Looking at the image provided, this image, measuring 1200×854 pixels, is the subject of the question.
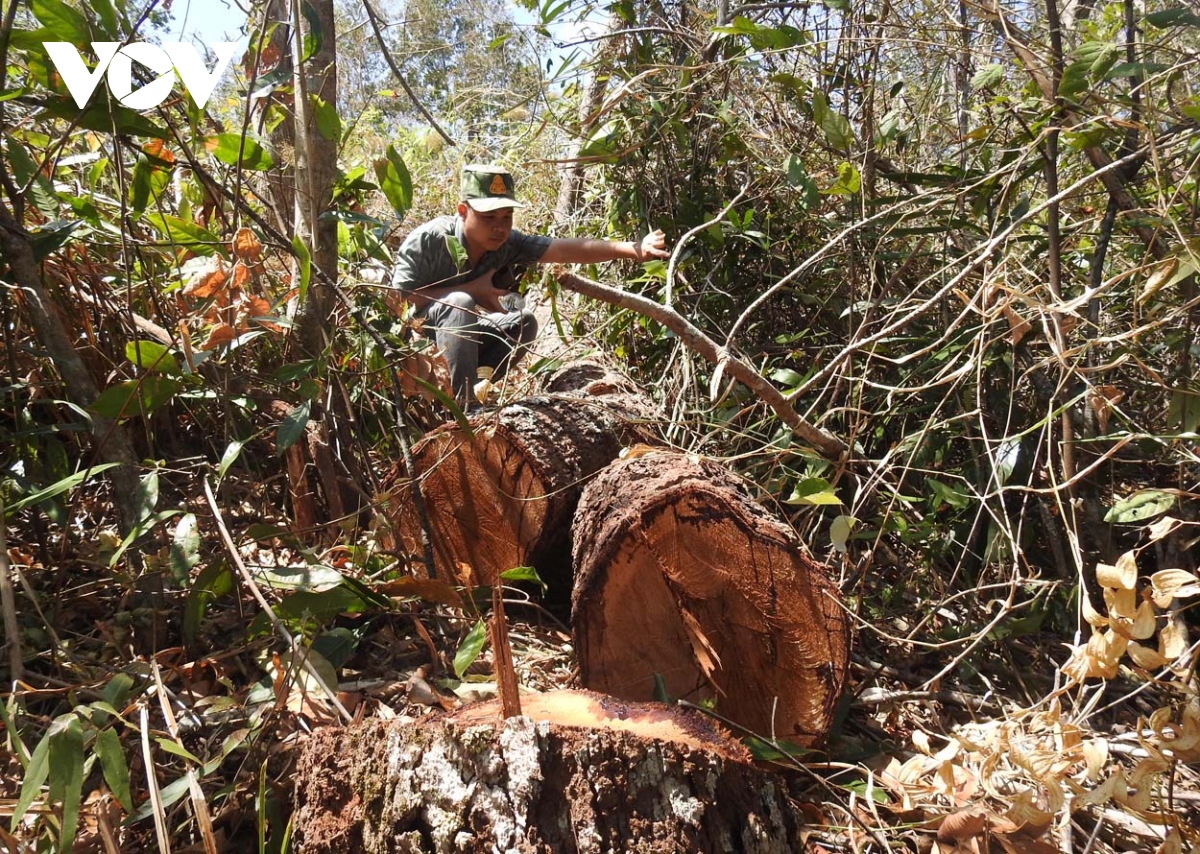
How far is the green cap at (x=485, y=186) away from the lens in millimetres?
3088

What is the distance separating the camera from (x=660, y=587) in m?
1.93

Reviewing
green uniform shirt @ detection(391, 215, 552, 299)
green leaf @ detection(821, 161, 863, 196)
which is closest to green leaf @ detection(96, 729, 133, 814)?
green uniform shirt @ detection(391, 215, 552, 299)

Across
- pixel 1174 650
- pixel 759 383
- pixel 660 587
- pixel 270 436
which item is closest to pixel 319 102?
pixel 270 436

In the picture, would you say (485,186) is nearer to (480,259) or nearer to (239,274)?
(480,259)

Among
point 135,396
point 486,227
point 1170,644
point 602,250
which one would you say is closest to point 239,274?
point 135,396

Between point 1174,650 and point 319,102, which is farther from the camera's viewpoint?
point 319,102

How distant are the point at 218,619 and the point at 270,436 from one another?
0.72 metres

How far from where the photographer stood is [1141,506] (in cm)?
197

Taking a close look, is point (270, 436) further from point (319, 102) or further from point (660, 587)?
point (660, 587)

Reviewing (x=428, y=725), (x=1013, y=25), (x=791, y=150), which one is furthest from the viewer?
(x=791, y=150)

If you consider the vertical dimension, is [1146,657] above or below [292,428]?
below

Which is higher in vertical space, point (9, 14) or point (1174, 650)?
point (9, 14)

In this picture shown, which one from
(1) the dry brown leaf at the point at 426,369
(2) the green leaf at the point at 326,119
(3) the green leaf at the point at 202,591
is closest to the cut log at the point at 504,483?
(1) the dry brown leaf at the point at 426,369

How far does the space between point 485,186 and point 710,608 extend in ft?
6.25
